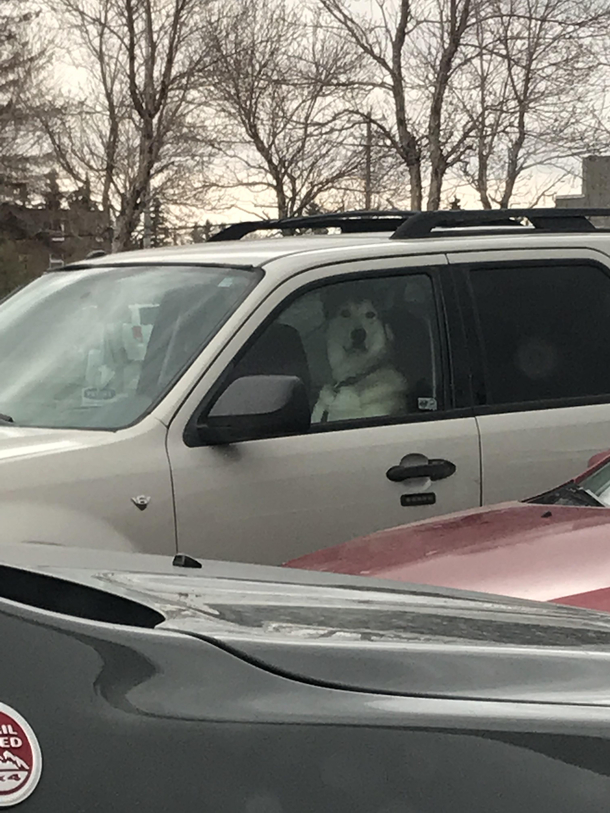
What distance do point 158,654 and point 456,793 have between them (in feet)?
1.14

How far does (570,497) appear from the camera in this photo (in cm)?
377

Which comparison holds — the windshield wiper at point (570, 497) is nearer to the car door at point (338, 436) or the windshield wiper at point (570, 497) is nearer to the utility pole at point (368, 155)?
the car door at point (338, 436)

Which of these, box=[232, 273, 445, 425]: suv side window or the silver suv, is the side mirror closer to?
the silver suv

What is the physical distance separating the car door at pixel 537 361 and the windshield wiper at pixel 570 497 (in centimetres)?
71

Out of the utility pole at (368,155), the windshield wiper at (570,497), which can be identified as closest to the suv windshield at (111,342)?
the windshield wiper at (570,497)

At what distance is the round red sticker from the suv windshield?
108 inches

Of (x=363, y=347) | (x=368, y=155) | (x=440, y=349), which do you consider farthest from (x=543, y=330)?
(x=368, y=155)

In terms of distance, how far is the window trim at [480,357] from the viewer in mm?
4672

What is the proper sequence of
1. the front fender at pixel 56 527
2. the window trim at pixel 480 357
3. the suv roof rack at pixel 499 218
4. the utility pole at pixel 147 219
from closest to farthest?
the front fender at pixel 56 527, the window trim at pixel 480 357, the suv roof rack at pixel 499 218, the utility pole at pixel 147 219

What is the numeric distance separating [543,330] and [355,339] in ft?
2.62

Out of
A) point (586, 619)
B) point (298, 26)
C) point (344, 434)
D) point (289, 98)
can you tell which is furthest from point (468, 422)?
point (289, 98)

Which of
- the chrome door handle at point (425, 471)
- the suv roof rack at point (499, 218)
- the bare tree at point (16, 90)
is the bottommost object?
the chrome door handle at point (425, 471)

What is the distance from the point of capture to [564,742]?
1.38 m

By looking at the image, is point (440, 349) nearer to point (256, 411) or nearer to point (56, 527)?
point (256, 411)
